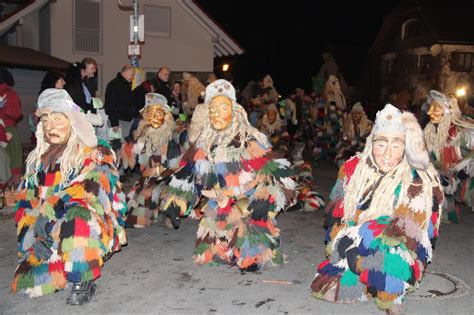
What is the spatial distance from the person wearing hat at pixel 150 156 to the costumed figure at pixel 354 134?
4.70m

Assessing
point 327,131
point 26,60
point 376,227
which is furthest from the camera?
point 26,60

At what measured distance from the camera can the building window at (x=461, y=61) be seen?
36.0 metres

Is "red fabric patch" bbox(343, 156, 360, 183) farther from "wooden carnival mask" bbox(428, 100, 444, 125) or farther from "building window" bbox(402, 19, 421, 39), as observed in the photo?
"building window" bbox(402, 19, 421, 39)

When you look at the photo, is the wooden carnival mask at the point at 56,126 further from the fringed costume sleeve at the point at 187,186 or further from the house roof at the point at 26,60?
the house roof at the point at 26,60

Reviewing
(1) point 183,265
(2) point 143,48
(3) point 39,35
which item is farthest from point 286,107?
(3) point 39,35

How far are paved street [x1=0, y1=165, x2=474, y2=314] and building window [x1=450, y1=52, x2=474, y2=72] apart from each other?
105 feet

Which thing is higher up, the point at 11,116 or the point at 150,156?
the point at 11,116

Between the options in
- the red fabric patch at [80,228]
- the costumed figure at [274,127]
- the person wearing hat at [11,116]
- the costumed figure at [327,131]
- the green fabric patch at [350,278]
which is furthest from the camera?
the costumed figure at [327,131]

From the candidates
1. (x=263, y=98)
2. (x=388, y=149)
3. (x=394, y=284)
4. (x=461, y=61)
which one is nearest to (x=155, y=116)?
(x=388, y=149)

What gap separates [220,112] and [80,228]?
Result: 5.74ft

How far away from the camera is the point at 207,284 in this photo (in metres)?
5.11

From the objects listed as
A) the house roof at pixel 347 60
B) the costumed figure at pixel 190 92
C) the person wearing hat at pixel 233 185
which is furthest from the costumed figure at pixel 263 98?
the house roof at pixel 347 60

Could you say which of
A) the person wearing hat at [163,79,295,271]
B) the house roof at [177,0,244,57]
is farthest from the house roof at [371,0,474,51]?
the person wearing hat at [163,79,295,271]

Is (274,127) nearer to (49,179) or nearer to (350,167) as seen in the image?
(350,167)
